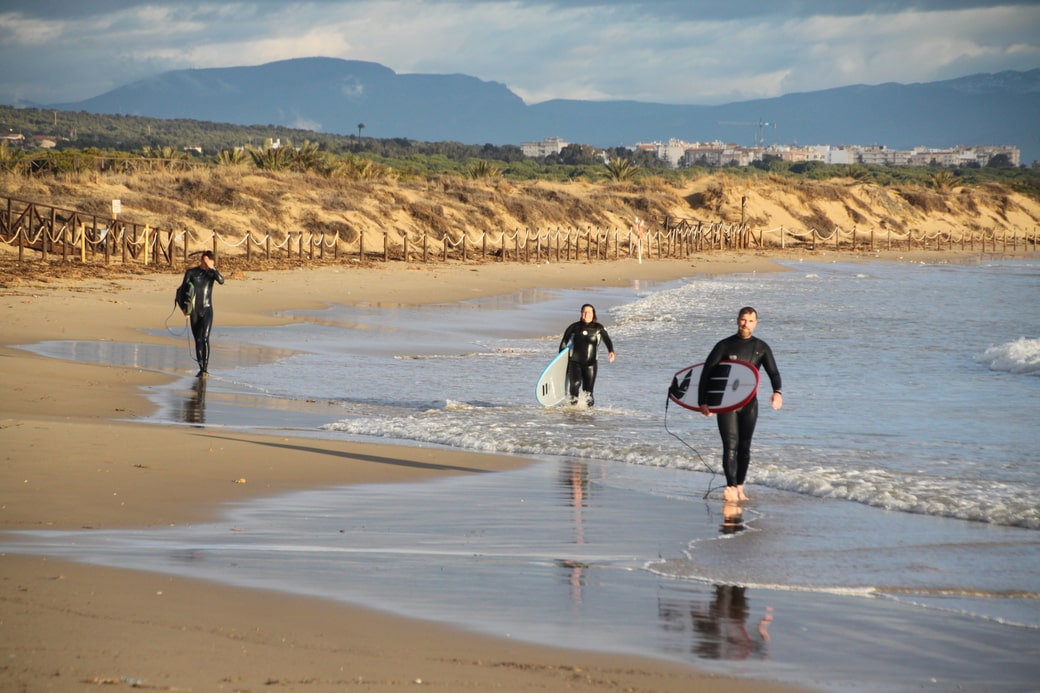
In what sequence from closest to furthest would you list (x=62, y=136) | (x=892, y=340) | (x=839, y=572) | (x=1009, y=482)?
1. (x=839, y=572)
2. (x=1009, y=482)
3. (x=892, y=340)
4. (x=62, y=136)

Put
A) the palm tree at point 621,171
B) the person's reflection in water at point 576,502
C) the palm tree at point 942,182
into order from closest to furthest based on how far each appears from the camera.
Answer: the person's reflection in water at point 576,502
the palm tree at point 621,171
the palm tree at point 942,182

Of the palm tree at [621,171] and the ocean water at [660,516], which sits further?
the palm tree at [621,171]

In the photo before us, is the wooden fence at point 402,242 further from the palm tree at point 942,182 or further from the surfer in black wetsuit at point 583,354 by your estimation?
the surfer in black wetsuit at point 583,354

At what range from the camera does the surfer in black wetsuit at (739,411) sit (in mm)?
8922

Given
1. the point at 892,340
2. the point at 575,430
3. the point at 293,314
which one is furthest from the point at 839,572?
the point at 293,314

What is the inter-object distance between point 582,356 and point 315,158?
4643cm

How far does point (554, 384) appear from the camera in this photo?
1384cm

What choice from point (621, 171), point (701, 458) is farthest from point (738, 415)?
point (621, 171)

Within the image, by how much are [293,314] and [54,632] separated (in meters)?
20.3

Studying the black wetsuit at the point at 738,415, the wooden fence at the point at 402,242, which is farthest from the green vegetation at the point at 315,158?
the black wetsuit at the point at 738,415

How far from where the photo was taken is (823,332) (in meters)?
24.6

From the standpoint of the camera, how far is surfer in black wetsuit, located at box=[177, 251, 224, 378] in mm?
15094

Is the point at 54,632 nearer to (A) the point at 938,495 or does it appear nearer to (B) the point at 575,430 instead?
(A) the point at 938,495

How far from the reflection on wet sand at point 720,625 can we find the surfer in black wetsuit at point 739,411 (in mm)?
2707
